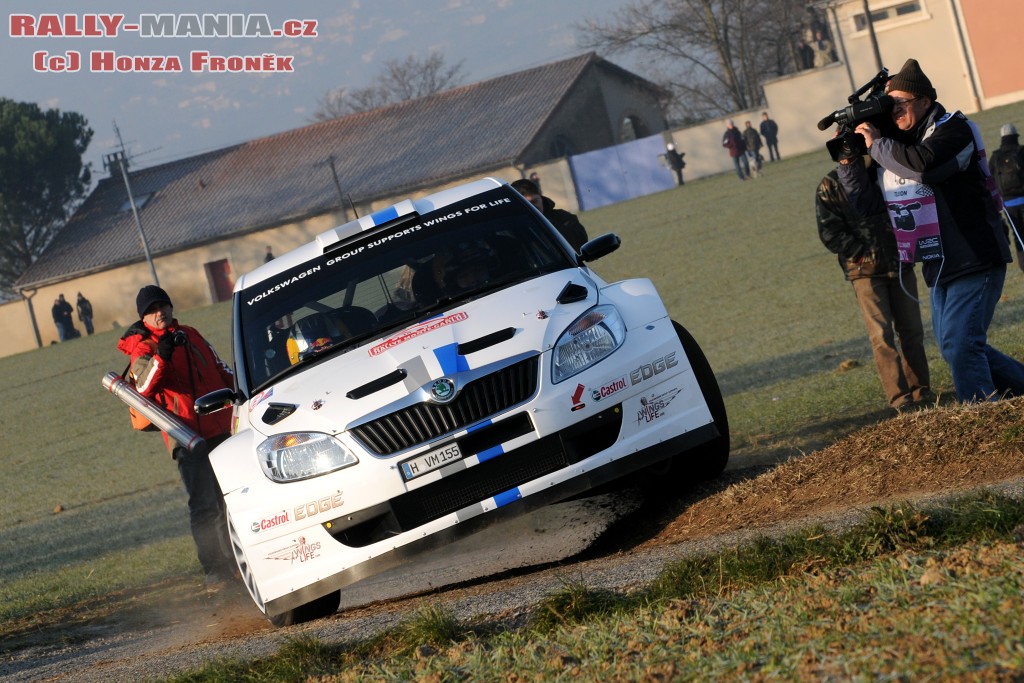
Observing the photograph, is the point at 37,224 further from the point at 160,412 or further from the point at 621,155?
the point at 160,412

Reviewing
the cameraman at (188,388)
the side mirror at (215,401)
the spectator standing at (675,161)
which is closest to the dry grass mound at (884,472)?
the side mirror at (215,401)

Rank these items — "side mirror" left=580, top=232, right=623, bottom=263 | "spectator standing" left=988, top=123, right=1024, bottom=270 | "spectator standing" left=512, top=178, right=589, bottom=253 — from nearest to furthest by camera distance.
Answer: "side mirror" left=580, top=232, right=623, bottom=263 < "spectator standing" left=512, top=178, right=589, bottom=253 < "spectator standing" left=988, top=123, right=1024, bottom=270

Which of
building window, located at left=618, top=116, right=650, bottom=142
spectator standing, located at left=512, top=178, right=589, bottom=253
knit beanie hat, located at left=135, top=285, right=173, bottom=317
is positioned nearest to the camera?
knit beanie hat, located at left=135, top=285, right=173, bottom=317

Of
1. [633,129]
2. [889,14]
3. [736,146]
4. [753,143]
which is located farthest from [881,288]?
[633,129]

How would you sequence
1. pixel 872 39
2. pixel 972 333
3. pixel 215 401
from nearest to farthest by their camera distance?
pixel 972 333
pixel 215 401
pixel 872 39

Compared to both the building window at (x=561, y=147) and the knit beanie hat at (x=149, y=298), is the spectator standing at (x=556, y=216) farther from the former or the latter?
the building window at (x=561, y=147)

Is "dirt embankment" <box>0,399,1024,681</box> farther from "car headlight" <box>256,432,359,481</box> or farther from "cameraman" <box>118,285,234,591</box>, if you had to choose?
"cameraman" <box>118,285,234,591</box>

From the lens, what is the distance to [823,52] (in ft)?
204

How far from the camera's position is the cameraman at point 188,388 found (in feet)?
30.0

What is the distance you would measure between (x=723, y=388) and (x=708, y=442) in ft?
21.0

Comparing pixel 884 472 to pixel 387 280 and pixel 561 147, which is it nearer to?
pixel 387 280

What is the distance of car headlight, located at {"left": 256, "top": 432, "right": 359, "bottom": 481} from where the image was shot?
6169 mm

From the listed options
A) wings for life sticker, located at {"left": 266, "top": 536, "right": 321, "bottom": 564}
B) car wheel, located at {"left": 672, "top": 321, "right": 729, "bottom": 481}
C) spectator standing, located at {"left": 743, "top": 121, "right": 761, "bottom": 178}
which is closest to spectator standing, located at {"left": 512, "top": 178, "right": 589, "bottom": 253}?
car wheel, located at {"left": 672, "top": 321, "right": 729, "bottom": 481}

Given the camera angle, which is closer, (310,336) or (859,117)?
(859,117)
